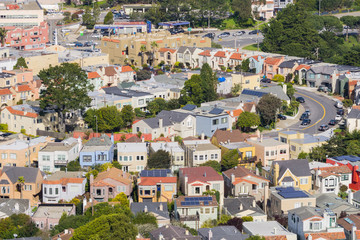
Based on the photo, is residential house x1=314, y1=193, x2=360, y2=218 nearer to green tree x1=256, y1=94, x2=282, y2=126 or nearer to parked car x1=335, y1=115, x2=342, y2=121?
green tree x1=256, y1=94, x2=282, y2=126

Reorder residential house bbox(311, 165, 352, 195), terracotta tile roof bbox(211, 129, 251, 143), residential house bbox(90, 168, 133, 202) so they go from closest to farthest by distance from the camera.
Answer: residential house bbox(90, 168, 133, 202), residential house bbox(311, 165, 352, 195), terracotta tile roof bbox(211, 129, 251, 143)

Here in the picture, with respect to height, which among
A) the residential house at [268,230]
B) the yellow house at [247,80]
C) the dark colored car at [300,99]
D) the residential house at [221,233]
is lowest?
the residential house at [268,230]

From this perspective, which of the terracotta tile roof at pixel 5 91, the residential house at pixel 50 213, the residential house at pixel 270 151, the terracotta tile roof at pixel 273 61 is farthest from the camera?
the terracotta tile roof at pixel 273 61

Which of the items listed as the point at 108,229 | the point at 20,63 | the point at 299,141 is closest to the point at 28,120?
the point at 20,63

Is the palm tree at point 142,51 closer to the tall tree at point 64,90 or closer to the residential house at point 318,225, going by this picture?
the tall tree at point 64,90

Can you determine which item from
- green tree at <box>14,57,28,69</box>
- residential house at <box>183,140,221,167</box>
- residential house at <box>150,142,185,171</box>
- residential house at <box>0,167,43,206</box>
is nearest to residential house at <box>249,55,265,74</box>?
green tree at <box>14,57,28,69</box>

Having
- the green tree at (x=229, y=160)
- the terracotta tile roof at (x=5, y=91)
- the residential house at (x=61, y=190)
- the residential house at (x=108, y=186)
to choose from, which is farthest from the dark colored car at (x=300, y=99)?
the residential house at (x=61, y=190)

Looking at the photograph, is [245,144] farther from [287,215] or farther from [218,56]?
[218,56]
